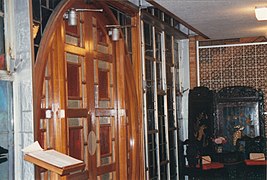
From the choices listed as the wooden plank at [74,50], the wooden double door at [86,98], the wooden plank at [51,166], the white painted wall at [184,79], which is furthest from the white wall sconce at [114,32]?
the white painted wall at [184,79]

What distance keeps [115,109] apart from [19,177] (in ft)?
9.56

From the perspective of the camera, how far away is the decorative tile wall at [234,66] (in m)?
11.2

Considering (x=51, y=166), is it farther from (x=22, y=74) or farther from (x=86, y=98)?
(x=86, y=98)

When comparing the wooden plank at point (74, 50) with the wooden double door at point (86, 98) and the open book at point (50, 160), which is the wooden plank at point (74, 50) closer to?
the wooden double door at point (86, 98)

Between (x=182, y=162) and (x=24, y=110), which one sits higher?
(x=24, y=110)

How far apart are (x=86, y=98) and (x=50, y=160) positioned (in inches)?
82.6

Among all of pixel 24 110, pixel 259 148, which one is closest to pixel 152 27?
pixel 259 148

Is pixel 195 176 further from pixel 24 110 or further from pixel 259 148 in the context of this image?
pixel 24 110

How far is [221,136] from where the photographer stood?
36.3 ft

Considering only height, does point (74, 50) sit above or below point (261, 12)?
below

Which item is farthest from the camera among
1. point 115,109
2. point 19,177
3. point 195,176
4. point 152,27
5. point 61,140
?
point 195,176

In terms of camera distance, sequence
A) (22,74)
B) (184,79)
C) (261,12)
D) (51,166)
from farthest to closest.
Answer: (184,79), (261,12), (22,74), (51,166)

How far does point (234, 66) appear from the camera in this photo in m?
11.4

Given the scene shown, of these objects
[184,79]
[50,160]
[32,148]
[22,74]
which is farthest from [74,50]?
[184,79]
